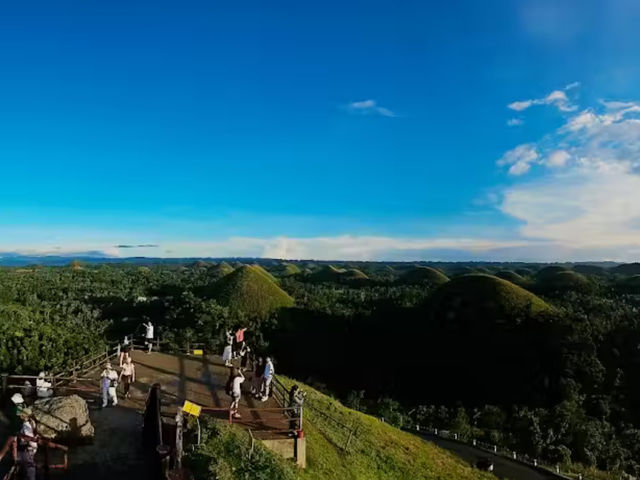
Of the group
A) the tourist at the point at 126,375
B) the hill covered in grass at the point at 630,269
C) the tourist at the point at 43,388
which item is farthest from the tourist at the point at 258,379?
the hill covered in grass at the point at 630,269

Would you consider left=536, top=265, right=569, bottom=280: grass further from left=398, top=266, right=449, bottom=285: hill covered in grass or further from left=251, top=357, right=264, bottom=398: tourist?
left=251, top=357, right=264, bottom=398: tourist

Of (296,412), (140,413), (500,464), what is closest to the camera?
(296,412)

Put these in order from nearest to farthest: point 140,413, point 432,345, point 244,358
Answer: point 140,413
point 244,358
point 432,345

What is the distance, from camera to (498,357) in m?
42.1

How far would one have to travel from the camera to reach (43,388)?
13.2 metres

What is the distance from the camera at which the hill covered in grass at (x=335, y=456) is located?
10.2m

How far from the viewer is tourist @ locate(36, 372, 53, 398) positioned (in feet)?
43.5

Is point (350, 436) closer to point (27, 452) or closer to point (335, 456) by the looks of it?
point (335, 456)

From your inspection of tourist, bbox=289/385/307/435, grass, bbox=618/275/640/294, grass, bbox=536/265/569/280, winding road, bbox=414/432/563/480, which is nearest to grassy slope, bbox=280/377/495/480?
tourist, bbox=289/385/307/435

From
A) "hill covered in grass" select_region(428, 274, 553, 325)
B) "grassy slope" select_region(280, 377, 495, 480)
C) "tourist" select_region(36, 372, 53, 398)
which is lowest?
"grassy slope" select_region(280, 377, 495, 480)

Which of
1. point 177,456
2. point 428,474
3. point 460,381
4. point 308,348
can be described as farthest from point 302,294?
point 177,456

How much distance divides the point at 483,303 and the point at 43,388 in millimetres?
43969

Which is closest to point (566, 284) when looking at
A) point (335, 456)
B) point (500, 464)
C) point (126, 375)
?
point (500, 464)

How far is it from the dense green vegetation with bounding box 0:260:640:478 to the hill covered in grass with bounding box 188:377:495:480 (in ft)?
23.7
